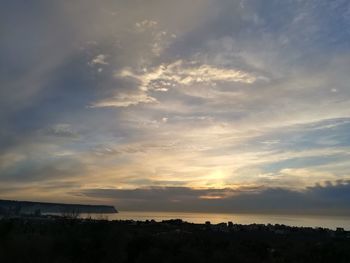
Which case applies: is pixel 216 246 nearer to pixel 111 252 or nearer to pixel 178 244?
pixel 178 244

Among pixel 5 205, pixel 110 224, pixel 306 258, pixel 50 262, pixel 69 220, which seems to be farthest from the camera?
pixel 5 205

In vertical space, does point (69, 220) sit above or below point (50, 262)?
above

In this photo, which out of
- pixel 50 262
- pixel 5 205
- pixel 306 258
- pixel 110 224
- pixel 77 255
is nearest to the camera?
pixel 50 262

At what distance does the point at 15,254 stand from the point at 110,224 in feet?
36.5

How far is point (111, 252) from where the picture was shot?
36.6 meters

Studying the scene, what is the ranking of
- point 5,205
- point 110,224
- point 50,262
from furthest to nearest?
1. point 5,205
2. point 110,224
3. point 50,262

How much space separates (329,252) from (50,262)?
23.2 meters

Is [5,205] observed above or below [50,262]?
above

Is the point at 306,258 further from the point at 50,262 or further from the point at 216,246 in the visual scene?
the point at 50,262

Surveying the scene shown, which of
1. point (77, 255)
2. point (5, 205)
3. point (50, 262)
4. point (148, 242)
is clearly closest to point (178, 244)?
point (148, 242)

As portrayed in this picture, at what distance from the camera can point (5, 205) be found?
78750 millimetres

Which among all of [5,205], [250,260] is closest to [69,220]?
[250,260]

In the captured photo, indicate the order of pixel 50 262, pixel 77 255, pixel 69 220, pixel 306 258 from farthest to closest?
pixel 69 220 < pixel 306 258 < pixel 77 255 < pixel 50 262

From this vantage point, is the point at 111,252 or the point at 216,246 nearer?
the point at 111,252
